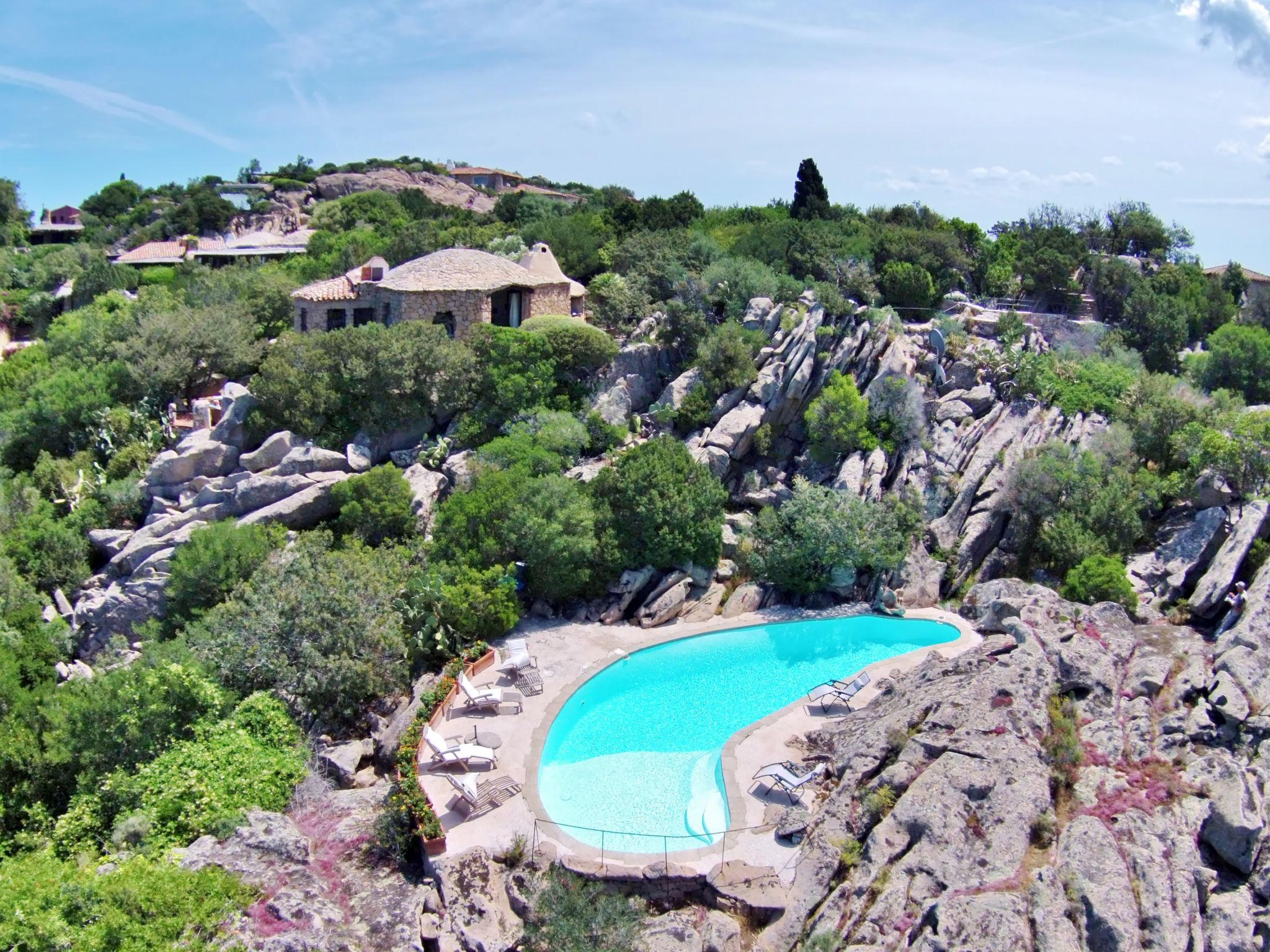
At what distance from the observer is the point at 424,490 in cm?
2908

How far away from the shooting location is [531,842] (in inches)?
613

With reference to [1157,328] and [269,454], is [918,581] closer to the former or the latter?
[269,454]

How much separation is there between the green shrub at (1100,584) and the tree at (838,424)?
27.6ft

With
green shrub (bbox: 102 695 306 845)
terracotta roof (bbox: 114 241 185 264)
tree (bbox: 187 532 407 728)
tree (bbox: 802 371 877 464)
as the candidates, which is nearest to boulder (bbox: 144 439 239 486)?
tree (bbox: 187 532 407 728)

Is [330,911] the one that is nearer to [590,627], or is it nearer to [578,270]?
[590,627]

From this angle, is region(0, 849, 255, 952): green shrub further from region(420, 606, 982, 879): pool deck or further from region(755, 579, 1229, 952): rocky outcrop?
region(755, 579, 1229, 952): rocky outcrop

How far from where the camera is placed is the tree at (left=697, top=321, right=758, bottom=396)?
1294 inches

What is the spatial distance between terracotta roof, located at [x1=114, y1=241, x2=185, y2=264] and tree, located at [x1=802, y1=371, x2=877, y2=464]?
50916 millimetres

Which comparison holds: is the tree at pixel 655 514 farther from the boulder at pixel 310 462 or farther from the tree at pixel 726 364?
the boulder at pixel 310 462

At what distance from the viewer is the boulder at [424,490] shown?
1110 inches

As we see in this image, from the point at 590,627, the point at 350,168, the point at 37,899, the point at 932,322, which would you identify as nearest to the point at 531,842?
the point at 37,899

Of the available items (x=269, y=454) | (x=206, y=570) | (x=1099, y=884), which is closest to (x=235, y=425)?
(x=269, y=454)

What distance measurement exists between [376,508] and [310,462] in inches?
166

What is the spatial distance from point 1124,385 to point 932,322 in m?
7.90
